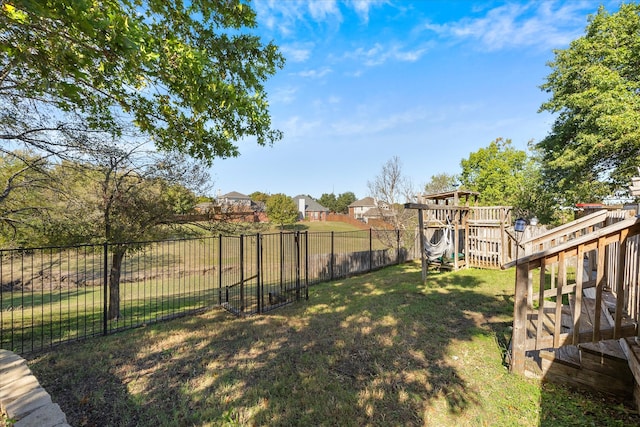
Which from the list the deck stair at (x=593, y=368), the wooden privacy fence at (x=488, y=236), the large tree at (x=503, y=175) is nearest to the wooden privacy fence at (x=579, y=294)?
the deck stair at (x=593, y=368)

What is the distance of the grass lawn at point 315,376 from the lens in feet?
7.75

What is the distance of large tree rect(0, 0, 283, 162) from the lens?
2.37m

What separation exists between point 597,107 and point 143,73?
14693mm

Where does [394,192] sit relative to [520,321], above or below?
above

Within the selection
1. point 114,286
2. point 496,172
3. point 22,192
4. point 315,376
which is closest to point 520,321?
point 315,376

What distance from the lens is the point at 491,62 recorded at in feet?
26.8

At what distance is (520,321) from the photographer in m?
2.90

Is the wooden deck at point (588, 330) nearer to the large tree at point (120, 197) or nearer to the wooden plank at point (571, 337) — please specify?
the wooden plank at point (571, 337)

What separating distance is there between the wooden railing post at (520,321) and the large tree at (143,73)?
152 inches

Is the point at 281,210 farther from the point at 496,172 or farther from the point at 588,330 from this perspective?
the point at 588,330

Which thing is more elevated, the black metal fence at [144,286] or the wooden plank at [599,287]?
the wooden plank at [599,287]

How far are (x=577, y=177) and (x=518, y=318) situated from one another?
48.0 feet

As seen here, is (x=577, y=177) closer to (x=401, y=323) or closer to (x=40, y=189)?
(x=401, y=323)

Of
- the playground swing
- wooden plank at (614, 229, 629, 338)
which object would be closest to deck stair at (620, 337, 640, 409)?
wooden plank at (614, 229, 629, 338)
